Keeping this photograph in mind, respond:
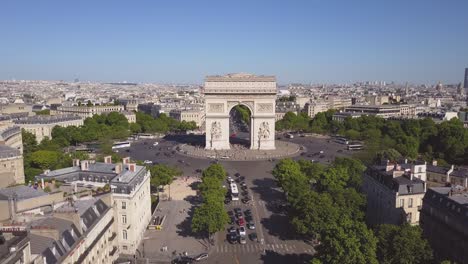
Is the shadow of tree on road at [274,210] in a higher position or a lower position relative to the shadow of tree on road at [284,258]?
higher

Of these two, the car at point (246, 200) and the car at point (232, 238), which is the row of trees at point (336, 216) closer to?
the car at point (246, 200)

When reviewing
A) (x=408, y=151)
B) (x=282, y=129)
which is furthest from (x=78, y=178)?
(x=282, y=129)

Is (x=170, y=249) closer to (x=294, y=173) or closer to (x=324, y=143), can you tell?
(x=294, y=173)

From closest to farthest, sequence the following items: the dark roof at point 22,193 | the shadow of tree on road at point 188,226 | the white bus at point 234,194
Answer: the dark roof at point 22,193 → the shadow of tree on road at point 188,226 → the white bus at point 234,194

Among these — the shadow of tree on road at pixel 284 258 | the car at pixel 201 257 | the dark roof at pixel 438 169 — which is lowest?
the shadow of tree on road at pixel 284 258

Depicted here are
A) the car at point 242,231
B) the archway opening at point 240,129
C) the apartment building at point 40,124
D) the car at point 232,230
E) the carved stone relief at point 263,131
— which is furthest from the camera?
the archway opening at point 240,129

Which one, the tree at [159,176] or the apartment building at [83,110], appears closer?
the tree at [159,176]

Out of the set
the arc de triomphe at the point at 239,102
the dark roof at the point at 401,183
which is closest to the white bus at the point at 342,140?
the arc de triomphe at the point at 239,102

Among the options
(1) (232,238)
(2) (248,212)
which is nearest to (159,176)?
(2) (248,212)
